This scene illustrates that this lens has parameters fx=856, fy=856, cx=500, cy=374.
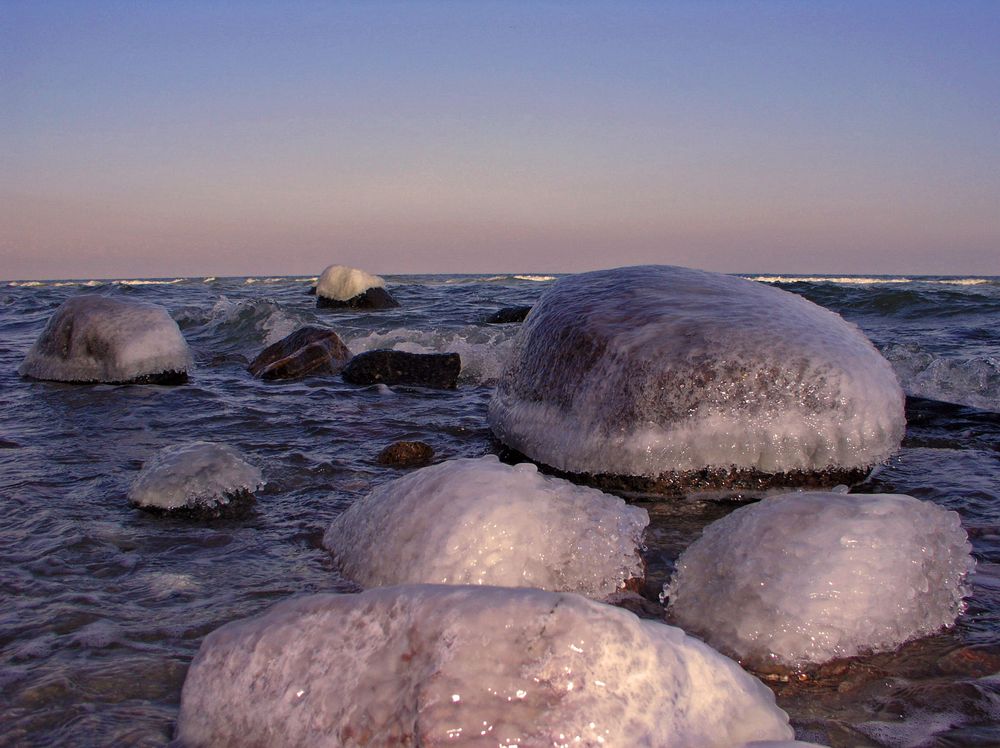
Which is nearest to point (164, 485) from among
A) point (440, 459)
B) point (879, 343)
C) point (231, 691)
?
point (440, 459)

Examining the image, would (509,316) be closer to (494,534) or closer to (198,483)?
(198,483)

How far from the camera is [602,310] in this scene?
3959 millimetres

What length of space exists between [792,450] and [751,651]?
1426 mm

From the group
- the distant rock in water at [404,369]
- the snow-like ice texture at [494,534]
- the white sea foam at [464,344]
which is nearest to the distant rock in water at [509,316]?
the white sea foam at [464,344]

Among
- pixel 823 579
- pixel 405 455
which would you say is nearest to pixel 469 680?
pixel 823 579

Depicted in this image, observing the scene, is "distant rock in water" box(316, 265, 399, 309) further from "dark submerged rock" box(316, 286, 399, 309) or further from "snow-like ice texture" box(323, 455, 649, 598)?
"snow-like ice texture" box(323, 455, 649, 598)

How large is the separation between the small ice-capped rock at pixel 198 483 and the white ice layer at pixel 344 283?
1029 cm

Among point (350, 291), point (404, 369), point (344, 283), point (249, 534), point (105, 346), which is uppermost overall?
point (344, 283)

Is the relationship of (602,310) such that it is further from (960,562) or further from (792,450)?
(960,562)

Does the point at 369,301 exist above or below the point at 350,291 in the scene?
below

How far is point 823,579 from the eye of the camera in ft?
7.00

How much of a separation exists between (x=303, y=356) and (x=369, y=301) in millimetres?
6780

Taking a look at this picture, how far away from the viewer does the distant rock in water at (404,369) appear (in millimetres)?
6219

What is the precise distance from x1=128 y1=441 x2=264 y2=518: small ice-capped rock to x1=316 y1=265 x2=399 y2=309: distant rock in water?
1000cm
